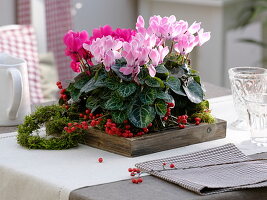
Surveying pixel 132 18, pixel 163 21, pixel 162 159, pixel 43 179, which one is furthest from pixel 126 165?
pixel 132 18

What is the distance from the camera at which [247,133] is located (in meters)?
1.67

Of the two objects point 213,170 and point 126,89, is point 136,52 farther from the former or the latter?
point 213,170

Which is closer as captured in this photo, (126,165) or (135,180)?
(135,180)

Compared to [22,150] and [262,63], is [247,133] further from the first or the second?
[262,63]

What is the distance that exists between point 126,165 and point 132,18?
3.52 meters

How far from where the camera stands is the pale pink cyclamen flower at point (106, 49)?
4.84 ft

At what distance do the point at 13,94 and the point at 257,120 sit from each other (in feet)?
1.99

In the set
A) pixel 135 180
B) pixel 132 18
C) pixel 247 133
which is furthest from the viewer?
pixel 132 18

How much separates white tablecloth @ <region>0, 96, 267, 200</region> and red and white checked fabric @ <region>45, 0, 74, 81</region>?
9.08 ft

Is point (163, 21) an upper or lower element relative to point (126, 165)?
upper

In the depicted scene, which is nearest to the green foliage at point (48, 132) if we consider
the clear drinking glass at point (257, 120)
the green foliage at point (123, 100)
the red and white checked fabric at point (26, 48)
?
the green foliage at point (123, 100)

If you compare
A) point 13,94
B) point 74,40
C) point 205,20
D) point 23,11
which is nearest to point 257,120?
point 74,40

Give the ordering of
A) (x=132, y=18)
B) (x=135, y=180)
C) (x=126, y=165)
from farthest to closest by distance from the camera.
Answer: (x=132, y=18), (x=126, y=165), (x=135, y=180)

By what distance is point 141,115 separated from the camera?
1.47 metres
